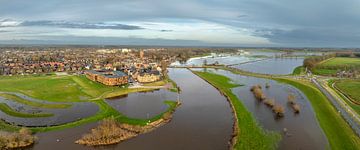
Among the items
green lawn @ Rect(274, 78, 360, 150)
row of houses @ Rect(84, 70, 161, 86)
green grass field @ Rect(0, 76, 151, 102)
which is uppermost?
row of houses @ Rect(84, 70, 161, 86)

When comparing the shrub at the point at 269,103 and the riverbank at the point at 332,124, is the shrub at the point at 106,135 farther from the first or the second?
the shrub at the point at 269,103

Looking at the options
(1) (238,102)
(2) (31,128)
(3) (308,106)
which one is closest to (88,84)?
(2) (31,128)

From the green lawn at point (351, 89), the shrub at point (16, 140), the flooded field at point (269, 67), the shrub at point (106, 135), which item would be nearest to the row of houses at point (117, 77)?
the shrub at point (106, 135)

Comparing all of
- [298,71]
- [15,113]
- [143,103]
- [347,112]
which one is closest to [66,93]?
[15,113]

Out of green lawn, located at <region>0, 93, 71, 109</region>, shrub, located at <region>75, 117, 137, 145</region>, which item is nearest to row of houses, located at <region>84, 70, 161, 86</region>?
green lawn, located at <region>0, 93, 71, 109</region>

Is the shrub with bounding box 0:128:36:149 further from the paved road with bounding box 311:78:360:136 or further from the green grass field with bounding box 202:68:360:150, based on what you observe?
the paved road with bounding box 311:78:360:136

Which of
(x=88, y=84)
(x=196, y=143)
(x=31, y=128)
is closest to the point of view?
(x=196, y=143)

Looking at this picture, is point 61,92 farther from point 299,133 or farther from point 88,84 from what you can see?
point 299,133

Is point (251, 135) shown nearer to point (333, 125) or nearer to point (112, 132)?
point (333, 125)
